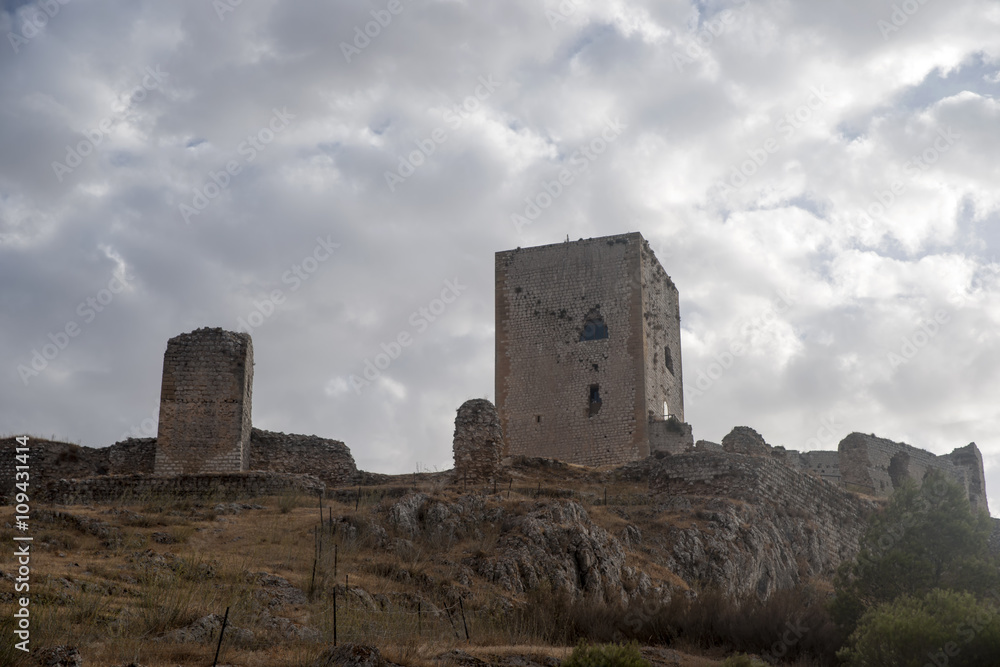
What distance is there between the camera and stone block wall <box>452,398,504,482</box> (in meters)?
21.4

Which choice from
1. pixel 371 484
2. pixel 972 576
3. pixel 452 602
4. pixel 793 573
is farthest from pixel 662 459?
pixel 452 602

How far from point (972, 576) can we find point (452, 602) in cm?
788

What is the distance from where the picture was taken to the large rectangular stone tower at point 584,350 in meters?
30.6

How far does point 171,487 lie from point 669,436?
14.4 meters

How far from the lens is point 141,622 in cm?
1127

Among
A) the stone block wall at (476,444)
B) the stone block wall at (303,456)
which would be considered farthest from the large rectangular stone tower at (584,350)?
the stone block wall at (476,444)

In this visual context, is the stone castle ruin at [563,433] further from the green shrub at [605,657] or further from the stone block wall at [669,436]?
the green shrub at [605,657]

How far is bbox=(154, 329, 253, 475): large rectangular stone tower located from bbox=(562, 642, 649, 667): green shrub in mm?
13732

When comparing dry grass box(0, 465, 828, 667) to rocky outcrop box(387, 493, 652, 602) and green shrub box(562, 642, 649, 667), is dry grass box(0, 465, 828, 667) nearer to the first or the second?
rocky outcrop box(387, 493, 652, 602)

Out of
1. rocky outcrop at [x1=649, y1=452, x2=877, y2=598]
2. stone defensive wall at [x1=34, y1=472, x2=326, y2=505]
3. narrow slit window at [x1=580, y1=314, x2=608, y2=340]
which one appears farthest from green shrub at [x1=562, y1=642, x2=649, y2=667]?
narrow slit window at [x1=580, y1=314, x2=608, y2=340]

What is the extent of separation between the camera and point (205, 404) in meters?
23.3

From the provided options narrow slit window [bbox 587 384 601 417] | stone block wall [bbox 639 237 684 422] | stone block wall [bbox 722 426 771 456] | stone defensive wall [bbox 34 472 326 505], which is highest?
stone block wall [bbox 639 237 684 422]

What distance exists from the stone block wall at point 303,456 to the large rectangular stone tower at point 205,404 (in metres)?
0.38

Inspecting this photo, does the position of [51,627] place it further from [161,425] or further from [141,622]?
[161,425]
